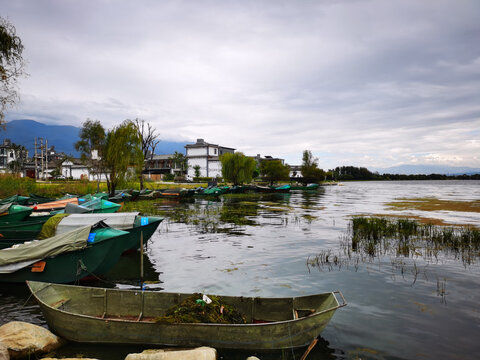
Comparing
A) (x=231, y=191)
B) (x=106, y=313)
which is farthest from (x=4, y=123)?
(x=231, y=191)

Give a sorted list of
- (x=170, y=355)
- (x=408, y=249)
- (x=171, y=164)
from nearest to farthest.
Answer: (x=170, y=355) → (x=408, y=249) → (x=171, y=164)

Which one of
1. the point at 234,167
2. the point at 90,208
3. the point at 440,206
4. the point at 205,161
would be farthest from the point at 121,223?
the point at 205,161

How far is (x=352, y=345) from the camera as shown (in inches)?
277

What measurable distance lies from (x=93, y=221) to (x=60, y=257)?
3473mm

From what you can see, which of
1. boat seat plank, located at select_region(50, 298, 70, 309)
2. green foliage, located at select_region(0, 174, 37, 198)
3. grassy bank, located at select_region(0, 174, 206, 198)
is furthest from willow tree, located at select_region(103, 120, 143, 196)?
boat seat plank, located at select_region(50, 298, 70, 309)

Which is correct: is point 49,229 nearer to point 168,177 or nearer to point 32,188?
point 32,188

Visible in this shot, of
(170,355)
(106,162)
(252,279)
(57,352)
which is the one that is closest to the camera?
(170,355)

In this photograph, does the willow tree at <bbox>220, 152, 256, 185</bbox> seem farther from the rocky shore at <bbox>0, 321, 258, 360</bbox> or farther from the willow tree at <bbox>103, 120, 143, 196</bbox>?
the rocky shore at <bbox>0, 321, 258, 360</bbox>

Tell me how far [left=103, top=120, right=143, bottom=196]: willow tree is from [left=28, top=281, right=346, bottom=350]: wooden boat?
29.9m

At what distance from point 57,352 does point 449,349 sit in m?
8.59

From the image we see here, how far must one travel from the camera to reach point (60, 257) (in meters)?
9.59

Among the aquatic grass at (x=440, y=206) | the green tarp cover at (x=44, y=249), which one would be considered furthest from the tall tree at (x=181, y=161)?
the green tarp cover at (x=44, y=249)

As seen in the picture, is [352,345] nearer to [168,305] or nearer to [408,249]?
[168,305]

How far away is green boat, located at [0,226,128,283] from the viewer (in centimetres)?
934
